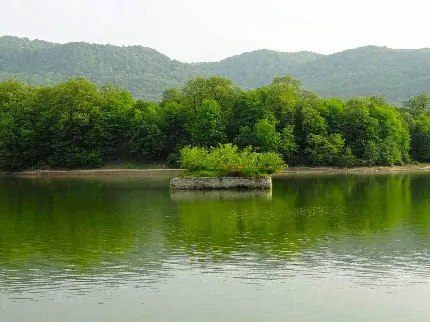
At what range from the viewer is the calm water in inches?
713

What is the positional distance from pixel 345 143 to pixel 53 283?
76425 millimetres

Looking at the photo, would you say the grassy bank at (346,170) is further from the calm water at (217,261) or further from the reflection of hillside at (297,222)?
the calm water at (217,261)

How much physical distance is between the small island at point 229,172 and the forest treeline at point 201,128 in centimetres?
2889

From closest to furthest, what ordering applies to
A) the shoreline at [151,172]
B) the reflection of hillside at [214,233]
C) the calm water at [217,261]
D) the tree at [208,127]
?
the calm water at [217,261] < the reflection of hillside at [214,233] < the shoreline at [151,172] < the tree at [208,127]

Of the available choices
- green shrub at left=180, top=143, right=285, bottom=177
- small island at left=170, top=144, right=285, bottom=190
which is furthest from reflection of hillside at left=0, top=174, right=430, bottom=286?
green shrub at left=180, top=143, right=285, bottom=177

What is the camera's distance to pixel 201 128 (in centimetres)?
8969

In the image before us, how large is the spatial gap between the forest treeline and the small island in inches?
1138

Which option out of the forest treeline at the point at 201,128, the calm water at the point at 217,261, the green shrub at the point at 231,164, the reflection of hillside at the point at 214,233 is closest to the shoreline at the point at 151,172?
the forest treeline at the point at 201,128

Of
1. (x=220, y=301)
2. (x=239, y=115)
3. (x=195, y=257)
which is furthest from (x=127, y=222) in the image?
(x=239, y=115)

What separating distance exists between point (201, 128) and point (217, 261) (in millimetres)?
65997

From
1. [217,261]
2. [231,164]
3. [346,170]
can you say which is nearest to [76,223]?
[217,261]

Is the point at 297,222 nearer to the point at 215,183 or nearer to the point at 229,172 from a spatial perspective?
the point at 229,172

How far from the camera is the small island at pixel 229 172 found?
5609 centimetres

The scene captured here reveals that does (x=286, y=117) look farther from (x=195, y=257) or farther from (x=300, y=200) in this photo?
(x=195, y=257)
